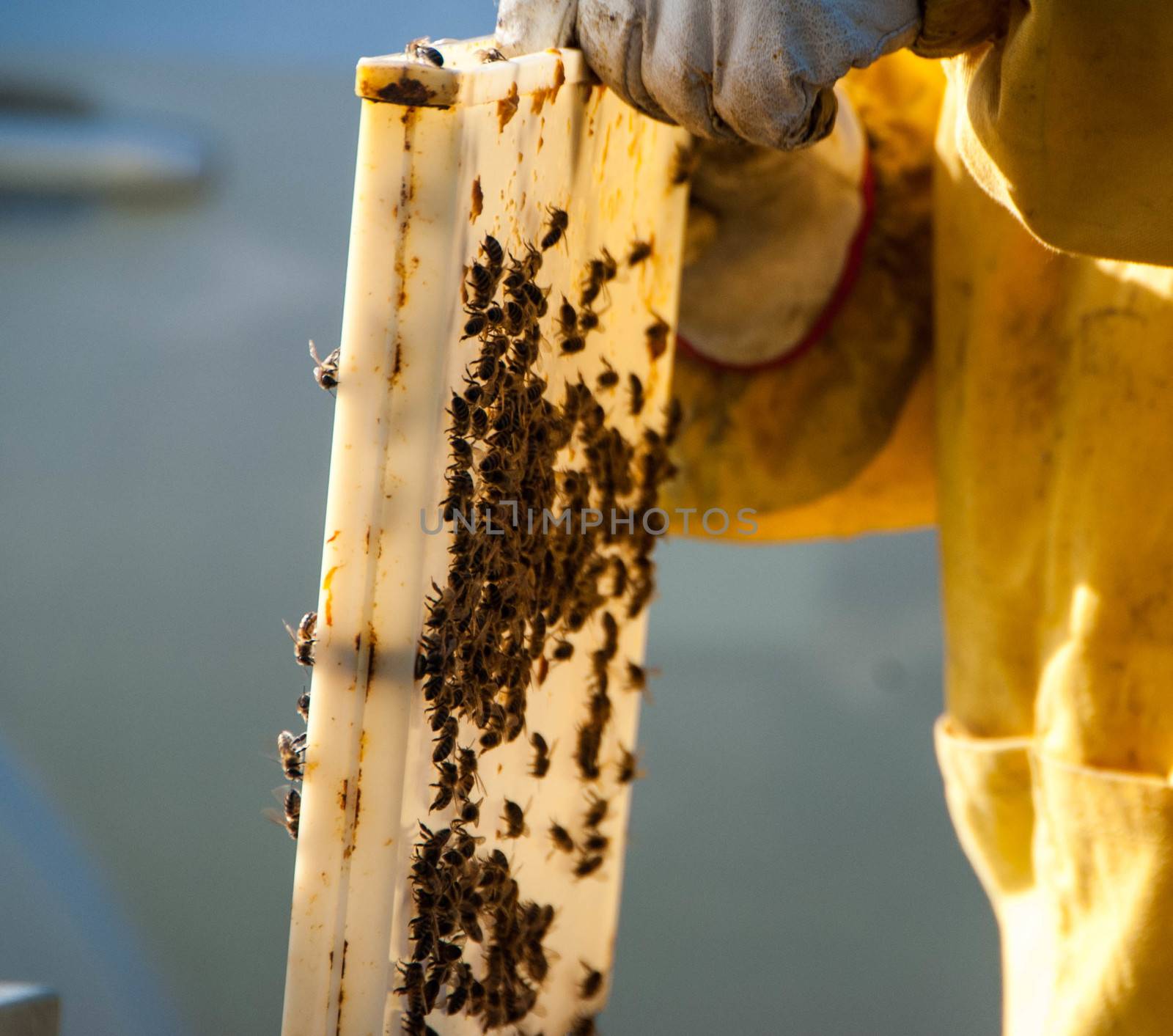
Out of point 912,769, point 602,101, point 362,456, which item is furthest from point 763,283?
point 912,769

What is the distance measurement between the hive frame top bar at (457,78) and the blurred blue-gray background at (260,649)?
7.38 ft

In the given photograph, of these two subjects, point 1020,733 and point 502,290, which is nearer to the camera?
point 502,290

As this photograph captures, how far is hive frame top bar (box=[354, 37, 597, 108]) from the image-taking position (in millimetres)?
591

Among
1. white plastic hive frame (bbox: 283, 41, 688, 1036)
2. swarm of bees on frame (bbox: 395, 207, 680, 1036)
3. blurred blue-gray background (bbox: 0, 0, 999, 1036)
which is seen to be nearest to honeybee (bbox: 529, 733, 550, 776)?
swarm of bees on frame (bbox: 395, 207, 680, 1036)

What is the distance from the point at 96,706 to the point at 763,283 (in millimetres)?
2323

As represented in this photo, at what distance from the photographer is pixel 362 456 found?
2.07 ft

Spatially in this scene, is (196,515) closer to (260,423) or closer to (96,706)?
(260,423)

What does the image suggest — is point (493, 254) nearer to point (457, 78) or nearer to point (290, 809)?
point (457, 78)

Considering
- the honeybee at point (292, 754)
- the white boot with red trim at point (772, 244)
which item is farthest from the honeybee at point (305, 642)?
the white boot with red trim at point (772, 244)

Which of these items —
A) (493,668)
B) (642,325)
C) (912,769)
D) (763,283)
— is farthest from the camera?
(912,769)

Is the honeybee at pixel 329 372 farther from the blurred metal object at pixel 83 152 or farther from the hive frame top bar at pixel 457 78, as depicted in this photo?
the blurred metal object at pixel 83 152

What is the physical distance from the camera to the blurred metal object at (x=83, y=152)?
2.82 m

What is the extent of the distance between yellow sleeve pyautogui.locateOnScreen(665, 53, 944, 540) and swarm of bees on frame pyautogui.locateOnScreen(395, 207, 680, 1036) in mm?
227

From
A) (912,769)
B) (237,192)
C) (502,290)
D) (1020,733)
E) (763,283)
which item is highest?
(237,192)
